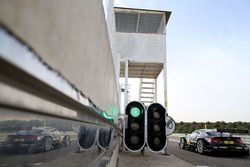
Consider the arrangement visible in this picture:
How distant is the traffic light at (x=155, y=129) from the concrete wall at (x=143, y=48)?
6870mm

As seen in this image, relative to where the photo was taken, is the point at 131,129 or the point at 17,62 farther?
the point at 131,129

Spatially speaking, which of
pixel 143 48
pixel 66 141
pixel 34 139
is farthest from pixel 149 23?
pixel 34 139

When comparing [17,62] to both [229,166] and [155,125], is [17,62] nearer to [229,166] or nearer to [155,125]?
[155,125]

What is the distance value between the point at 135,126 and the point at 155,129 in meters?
0.38

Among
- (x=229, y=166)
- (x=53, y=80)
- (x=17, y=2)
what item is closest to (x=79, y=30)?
(x=53, y=80)

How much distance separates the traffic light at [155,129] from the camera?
474cm

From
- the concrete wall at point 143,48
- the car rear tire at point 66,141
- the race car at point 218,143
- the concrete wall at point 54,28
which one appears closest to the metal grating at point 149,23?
the concrete wall at point 143,48

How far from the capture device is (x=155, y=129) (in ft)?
15.5

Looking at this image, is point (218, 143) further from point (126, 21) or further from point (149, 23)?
point (126, 21)

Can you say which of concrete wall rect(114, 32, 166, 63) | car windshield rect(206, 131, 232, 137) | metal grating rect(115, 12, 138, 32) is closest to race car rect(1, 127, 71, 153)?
car windshield rect(206, 131, 232, 137)

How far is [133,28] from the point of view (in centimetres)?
1234

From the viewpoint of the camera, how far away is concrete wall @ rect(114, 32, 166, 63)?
1148 centimetres

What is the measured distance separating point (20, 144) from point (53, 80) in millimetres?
149

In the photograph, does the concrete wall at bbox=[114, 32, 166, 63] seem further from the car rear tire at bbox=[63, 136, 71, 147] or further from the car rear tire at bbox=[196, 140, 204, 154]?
the car rear tire at bbox=[63, 136, 71, 147]
